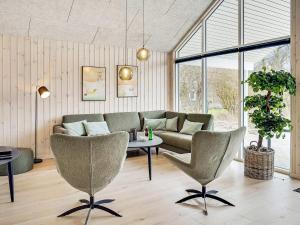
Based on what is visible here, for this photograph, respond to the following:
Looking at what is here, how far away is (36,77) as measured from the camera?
16.3 feet

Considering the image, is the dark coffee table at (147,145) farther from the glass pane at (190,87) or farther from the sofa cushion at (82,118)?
the glass pane at (190,87)

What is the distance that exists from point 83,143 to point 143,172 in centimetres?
208

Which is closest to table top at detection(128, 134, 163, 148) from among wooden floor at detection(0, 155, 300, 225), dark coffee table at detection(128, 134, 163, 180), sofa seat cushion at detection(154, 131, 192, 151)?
dark coffee table at detection(128, 134, 163, 180)

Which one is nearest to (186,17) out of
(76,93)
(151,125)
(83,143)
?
(151,125)

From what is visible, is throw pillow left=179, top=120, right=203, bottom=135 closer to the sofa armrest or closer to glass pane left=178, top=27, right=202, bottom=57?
glass pane left=178, top=27, right=202, bottom=57

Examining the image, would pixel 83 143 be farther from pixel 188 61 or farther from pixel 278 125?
pixel 188 61

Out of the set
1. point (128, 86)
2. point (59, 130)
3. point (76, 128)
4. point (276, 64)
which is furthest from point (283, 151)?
point (59, 130)

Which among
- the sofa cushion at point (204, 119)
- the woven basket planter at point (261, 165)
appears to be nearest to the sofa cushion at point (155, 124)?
the sofa cushion at point (204, 119)

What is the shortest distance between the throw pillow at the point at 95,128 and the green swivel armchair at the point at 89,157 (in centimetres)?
248

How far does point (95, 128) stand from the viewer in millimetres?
5039

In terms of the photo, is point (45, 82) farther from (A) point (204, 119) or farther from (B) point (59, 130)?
(A) point (204, 119)

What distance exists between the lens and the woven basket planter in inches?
147

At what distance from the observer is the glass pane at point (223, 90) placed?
195 inches

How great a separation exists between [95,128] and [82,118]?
43 centimetres
